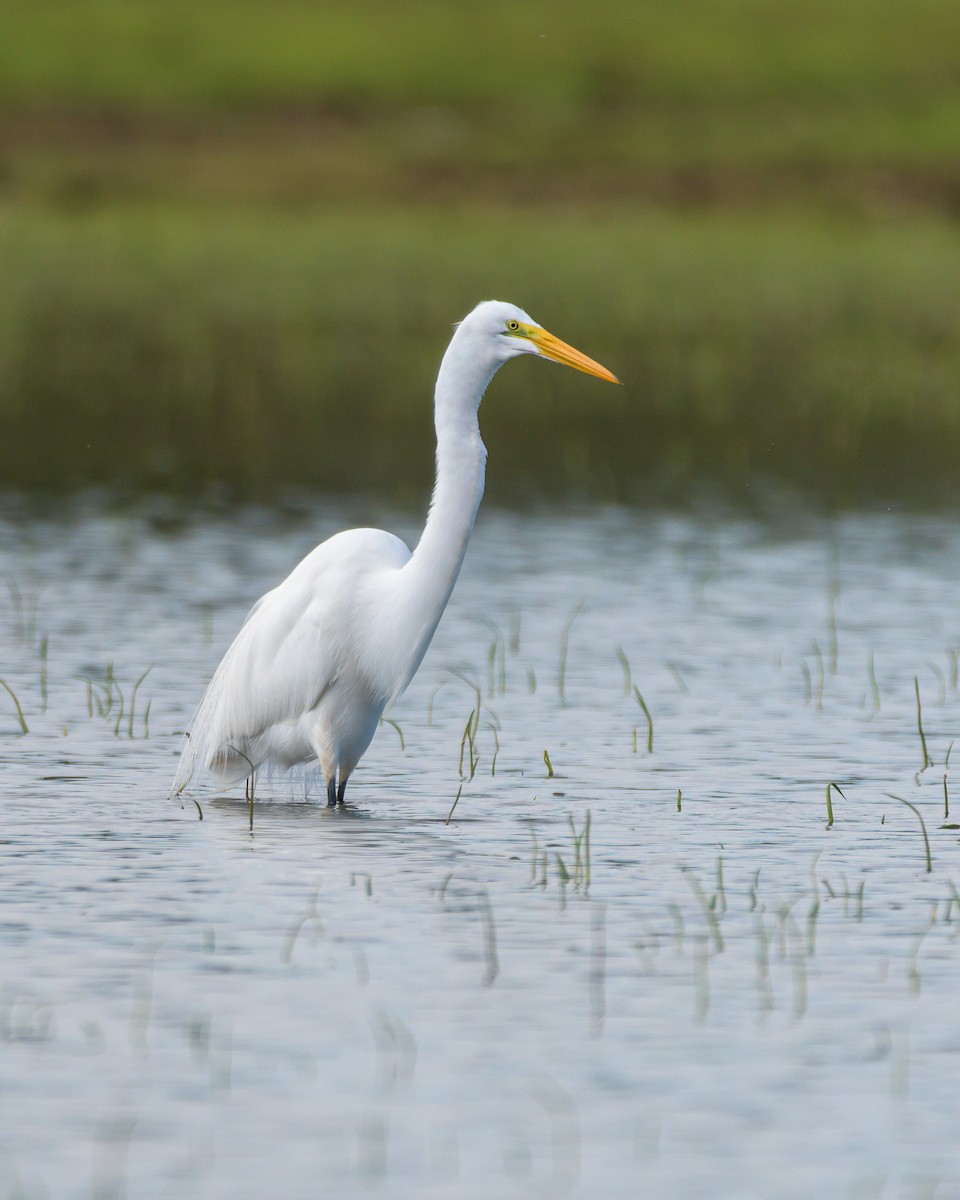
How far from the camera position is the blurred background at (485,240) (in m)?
22.7

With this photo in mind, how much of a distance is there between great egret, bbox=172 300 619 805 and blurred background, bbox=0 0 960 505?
9578mm

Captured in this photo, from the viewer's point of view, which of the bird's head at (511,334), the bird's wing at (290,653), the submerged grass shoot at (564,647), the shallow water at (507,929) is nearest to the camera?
the shallow water at (507,929)

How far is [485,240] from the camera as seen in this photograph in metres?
40.1

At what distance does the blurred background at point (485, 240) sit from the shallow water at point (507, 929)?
7.40 m

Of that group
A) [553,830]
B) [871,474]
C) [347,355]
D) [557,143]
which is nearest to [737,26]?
[557,143]

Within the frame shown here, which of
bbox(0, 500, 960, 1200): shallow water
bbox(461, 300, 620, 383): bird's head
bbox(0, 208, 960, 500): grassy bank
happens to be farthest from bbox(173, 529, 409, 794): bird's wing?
bbox(0, 208, 960, 500): grassy bank

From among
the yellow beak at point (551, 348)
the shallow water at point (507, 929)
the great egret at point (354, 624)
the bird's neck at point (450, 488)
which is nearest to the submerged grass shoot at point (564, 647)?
the shallow water at point (507, 929)

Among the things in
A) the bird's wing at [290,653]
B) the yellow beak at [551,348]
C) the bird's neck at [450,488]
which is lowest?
the bird's wing at [290,653]

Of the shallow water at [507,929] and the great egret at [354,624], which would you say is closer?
the shallow water at [507,929]

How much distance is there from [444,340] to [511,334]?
2109 centimetres

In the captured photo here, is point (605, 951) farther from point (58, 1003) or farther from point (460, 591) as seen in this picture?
point (460, 591)

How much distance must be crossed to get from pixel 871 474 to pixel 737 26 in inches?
2114

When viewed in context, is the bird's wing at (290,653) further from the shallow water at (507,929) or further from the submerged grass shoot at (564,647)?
the submerged grass shoot at (564,647)

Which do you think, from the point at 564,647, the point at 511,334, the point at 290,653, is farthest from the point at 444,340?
the point at 511,334
